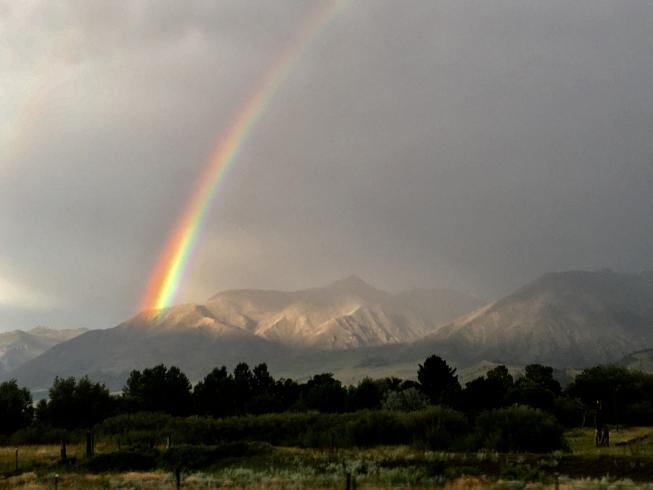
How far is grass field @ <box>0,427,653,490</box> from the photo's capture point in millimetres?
41753

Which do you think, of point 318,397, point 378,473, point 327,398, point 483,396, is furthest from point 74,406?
point 378,473

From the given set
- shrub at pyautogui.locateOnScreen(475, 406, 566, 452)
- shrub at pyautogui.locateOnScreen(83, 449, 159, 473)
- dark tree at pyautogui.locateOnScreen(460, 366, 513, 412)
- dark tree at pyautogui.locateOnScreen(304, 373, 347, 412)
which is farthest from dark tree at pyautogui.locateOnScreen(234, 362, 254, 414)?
shrub at pyautogui.locateOnScreen(475, 406, 566, 452)

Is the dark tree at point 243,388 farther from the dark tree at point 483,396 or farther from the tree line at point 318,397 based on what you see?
the dark tree at point 483,396

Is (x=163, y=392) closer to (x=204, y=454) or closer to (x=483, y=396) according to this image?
(x=483, y=396)

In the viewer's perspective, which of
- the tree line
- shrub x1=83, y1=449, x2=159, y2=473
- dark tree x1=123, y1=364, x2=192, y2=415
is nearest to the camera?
shrub x1=83, y1=449, x2=159, y2=473

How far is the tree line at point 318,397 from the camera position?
112875mm

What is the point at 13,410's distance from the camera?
373ft

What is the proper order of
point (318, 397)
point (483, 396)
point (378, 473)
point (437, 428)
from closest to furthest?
1. point (378, 473)
2. point (437, 428)
3. point (483, 396)
4. point (318, 397)

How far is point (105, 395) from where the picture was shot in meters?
116

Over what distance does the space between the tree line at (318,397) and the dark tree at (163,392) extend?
0.23 m

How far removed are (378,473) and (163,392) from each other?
110m

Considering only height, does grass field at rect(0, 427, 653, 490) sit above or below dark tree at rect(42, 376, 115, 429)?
below

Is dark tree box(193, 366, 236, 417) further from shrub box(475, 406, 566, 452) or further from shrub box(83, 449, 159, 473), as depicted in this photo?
shrub box(475, 406, 566, 452)

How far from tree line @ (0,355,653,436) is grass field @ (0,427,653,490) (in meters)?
29.3
